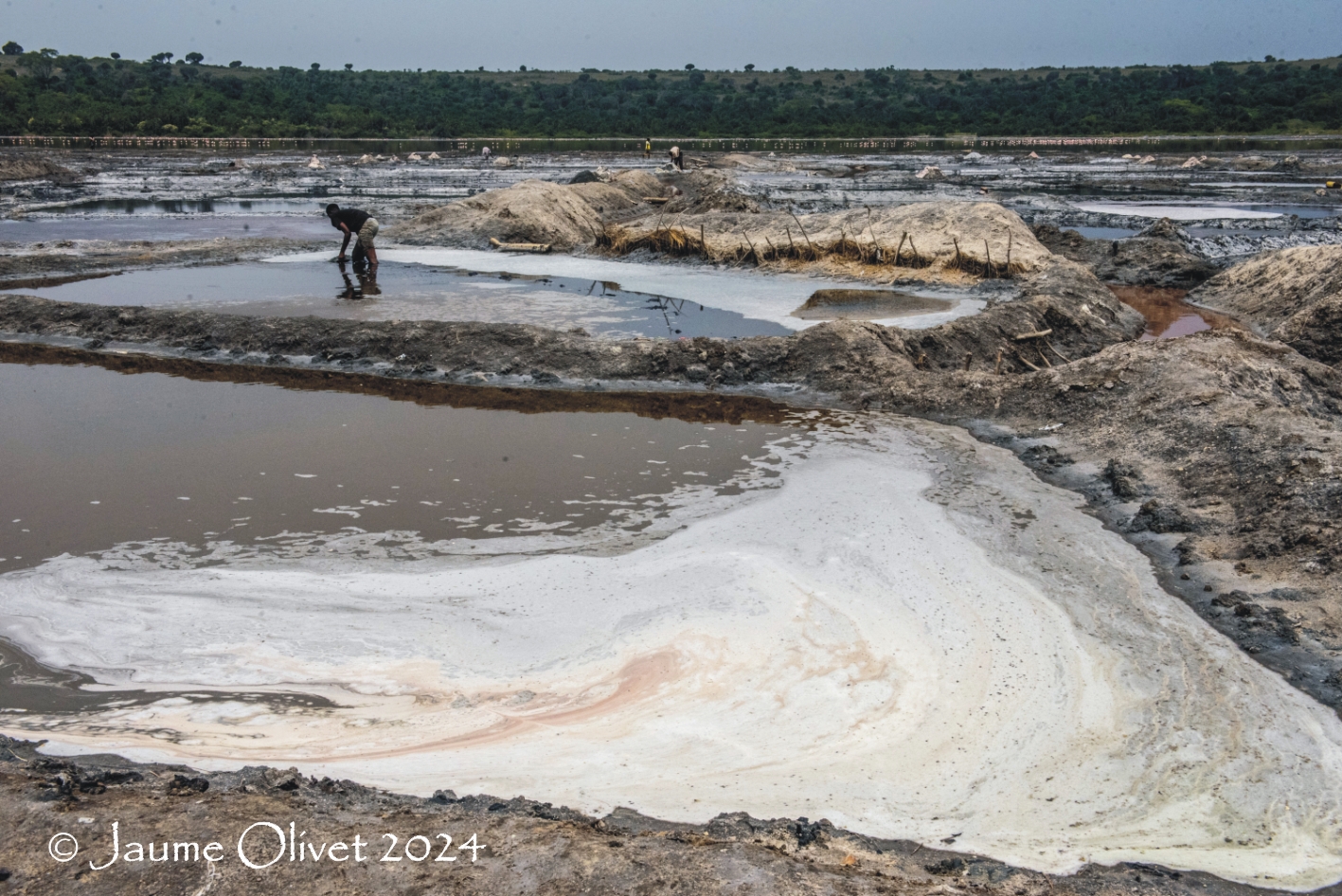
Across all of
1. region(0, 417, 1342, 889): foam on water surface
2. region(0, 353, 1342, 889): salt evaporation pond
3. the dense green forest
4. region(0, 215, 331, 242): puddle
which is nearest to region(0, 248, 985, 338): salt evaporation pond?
region(0, 353, 1342, 889): salt evaporation pond

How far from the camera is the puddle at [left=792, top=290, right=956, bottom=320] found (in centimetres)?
1234

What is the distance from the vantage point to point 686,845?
10.3 feet

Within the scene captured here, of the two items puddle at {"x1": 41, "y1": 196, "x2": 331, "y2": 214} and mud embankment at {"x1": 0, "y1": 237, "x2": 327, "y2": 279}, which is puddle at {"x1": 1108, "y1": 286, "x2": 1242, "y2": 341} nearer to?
mud embankment at {"x1": 0, "y1": 237, "x2": 327, "y2": 279}

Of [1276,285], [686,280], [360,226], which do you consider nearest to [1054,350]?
[1276,285]

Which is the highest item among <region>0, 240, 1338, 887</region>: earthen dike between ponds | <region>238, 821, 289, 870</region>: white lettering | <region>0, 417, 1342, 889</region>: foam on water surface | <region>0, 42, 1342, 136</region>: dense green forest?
<region>0, 42, 1342, 136</region>: dense green forest

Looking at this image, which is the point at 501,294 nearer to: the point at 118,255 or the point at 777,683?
the point at 118,255

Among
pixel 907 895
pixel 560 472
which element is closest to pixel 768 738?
pixel 907 895

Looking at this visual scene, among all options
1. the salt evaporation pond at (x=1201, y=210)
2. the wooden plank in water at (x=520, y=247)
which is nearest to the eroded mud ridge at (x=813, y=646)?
the wooden plank in water at (x=520, y=247)

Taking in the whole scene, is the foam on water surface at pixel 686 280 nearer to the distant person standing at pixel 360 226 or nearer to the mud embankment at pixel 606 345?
the mud embankment at pixel 606 345

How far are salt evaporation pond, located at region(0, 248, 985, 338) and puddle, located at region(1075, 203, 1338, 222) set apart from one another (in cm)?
1382

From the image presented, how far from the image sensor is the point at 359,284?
45.6ft

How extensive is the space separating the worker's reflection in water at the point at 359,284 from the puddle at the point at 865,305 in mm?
5770

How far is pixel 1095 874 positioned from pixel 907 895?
0.81 meters

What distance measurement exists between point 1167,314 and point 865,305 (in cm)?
485
